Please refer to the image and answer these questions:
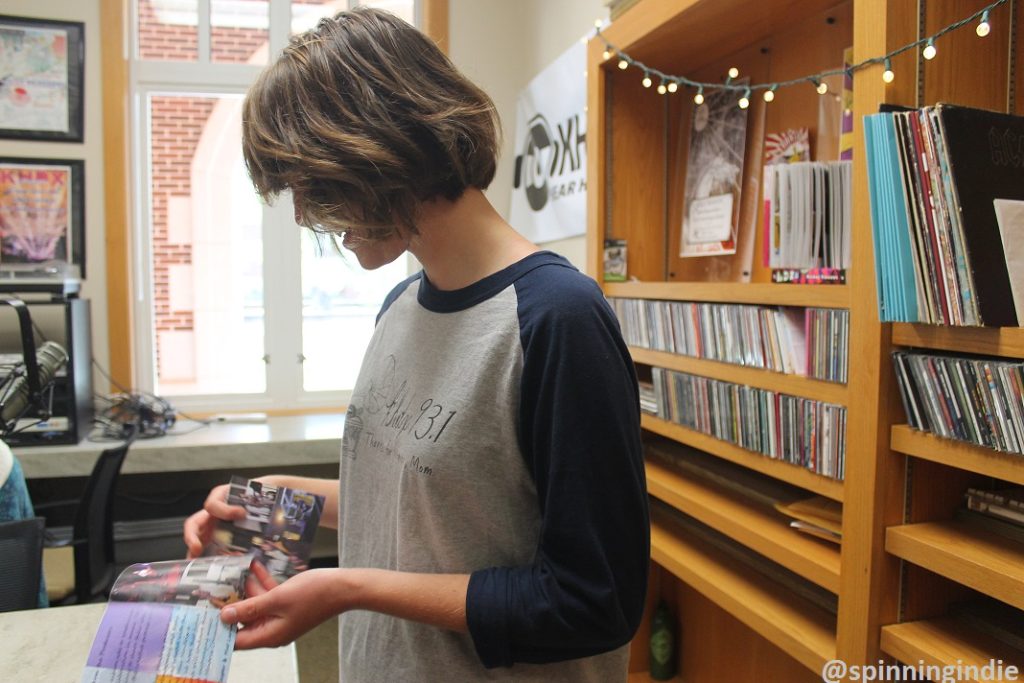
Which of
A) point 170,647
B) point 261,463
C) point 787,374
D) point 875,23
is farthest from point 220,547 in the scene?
point 261,463

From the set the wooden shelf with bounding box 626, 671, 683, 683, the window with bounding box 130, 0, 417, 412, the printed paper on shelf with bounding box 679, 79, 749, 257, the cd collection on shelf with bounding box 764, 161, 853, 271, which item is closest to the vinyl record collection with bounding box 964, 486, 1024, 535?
the cd collection on shelf with bounding box 764, 161, 853, 271

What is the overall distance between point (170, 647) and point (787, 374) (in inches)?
45.7

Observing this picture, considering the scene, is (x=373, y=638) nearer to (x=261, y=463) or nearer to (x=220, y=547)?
(x=220, y=547)

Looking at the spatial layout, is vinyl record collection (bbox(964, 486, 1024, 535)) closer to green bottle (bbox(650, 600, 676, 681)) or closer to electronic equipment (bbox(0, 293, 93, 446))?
green bottle (bbox(650, 600, 676, 681))

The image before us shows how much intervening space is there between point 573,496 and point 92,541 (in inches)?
89.8

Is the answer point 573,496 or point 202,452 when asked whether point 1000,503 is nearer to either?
point 573,496

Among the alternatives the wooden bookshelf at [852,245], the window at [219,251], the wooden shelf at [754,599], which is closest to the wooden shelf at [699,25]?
the wooden bookshelf at [852,245]

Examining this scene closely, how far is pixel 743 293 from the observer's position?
5.12 feet

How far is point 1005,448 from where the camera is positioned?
96 cm

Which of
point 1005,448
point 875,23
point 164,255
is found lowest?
point 1005,448

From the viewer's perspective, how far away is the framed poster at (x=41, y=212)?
330 centimetres

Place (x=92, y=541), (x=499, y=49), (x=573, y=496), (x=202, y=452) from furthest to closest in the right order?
(x=499, y=49) → (x=202, y=452) → (x=92, y=541) → (x=573, y=496)

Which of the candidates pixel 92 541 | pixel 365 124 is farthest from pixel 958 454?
pixel 92 541

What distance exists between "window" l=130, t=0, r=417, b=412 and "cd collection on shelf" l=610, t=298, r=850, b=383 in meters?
2.14
